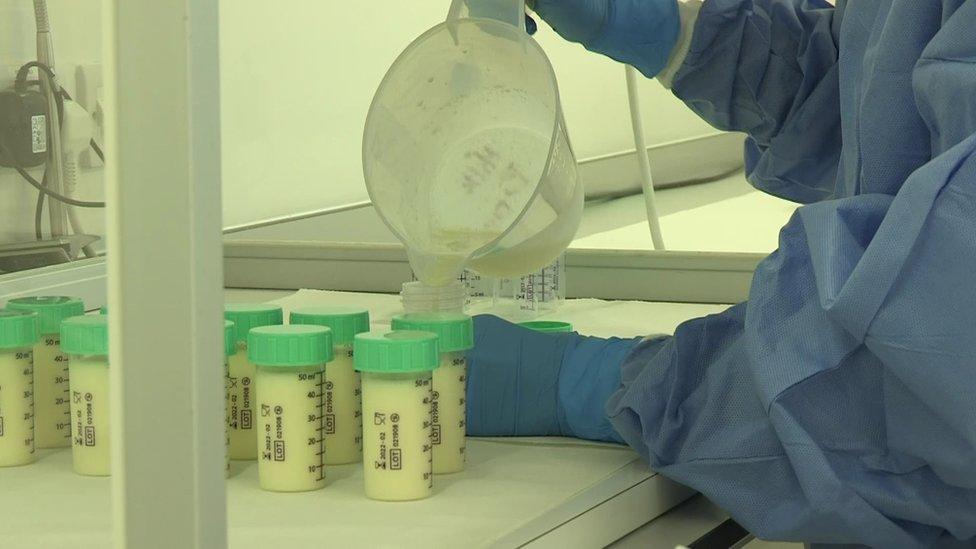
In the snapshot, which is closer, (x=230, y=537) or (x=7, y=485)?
(x=230, y=537)

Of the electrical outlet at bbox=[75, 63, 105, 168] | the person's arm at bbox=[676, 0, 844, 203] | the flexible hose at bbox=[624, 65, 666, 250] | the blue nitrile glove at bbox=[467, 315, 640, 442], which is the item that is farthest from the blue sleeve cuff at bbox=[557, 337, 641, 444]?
the flexible hose at bbox=[624, 65, 666, 250]

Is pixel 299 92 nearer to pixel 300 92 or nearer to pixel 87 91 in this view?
pixel 300 92

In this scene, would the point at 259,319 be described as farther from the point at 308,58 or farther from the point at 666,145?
the point at 666,145

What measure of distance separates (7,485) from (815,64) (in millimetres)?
949

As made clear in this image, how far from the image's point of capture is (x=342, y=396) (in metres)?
1.02

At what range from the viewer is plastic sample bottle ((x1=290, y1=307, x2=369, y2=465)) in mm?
1022

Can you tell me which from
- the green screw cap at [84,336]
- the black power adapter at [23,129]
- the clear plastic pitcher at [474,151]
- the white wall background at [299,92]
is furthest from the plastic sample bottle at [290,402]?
the white wall background at [299,92]

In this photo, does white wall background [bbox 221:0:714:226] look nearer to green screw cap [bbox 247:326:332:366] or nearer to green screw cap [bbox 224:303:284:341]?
green screw cap [bbox 224:303:284:341]

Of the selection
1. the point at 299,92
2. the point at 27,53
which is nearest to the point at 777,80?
the point at 27,53

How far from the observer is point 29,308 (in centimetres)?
104

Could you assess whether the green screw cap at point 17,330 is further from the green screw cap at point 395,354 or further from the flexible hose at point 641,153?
the flexible hose at point 641,153

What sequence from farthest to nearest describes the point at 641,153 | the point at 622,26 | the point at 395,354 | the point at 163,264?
the point at 641,153 → the point at 622,26 → the point at 395,354 → the point at 163,264

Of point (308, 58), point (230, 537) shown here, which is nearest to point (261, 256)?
point (308, 58)

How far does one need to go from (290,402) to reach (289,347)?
0.13 ft
